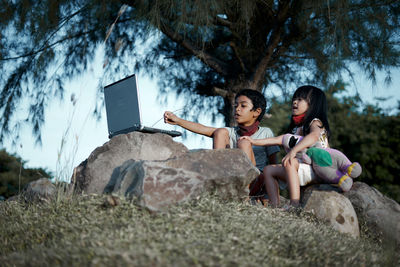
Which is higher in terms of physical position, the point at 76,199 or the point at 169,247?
the point at 76,199

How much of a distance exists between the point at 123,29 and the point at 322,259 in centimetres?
402

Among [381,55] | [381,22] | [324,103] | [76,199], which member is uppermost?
[381,22]

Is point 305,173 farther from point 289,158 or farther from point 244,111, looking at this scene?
point 244,111

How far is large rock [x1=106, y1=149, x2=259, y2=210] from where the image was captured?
6.25 ft

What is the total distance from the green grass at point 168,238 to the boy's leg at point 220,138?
0.78 metres

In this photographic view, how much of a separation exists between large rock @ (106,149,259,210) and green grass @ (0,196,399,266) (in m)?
0.07

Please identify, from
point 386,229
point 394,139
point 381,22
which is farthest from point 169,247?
point 394,139

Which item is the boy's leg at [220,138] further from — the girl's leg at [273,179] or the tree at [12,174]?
the tree at [12,174]

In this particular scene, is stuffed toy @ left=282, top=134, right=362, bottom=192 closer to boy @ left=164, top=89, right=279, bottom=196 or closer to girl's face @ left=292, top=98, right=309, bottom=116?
girl's face @ left=292, top=98, right=309, bottom=116

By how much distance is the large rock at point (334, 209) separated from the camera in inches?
96.0

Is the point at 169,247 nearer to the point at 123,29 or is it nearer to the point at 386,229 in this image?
the point at 386,229

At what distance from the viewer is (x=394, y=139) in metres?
7.79

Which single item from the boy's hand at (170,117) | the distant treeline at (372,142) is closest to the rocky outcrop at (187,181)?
the boy's hand at (170,117)

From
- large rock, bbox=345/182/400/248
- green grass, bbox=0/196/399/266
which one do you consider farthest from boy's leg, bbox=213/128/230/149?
large rock, bbox=345/182/400/248
